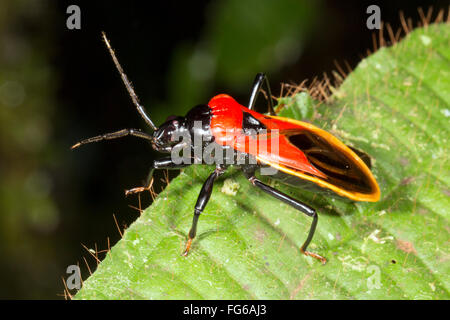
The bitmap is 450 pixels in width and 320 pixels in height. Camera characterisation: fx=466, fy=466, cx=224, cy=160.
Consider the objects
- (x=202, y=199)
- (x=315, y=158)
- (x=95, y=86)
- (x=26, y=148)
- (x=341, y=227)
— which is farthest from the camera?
(x=95, y=86)

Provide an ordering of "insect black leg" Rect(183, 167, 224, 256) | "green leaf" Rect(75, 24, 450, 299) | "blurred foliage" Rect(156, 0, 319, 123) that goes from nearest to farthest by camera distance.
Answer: "green leaf" Rect(75, 24, 450, 299), "insect black leg" Rect(183, 167, 224, 256), "blurred foliage" Rect(156, 0, 319, 123)

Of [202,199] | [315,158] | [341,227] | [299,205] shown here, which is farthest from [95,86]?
[341,227]

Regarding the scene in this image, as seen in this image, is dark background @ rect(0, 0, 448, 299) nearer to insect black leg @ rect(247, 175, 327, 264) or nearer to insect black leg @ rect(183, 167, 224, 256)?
insect black leg @ rect(183, 167, 224, 256)

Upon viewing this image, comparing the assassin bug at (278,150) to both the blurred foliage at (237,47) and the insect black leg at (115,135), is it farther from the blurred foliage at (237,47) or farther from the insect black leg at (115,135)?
the blurred foliage at (237,47)

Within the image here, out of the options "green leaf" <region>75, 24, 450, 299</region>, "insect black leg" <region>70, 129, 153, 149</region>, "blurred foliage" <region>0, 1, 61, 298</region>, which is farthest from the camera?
"blurred foliage" <region>0, 1, 61, 298</region>

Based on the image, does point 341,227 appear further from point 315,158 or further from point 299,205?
point 315,158

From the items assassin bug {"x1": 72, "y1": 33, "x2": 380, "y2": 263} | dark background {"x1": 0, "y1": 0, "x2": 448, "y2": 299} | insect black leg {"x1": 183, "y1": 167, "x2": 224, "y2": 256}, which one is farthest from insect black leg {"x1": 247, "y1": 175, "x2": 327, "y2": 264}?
dark background {"x1": 0, "y1": 0, "x2": 448, "y2": 299}
